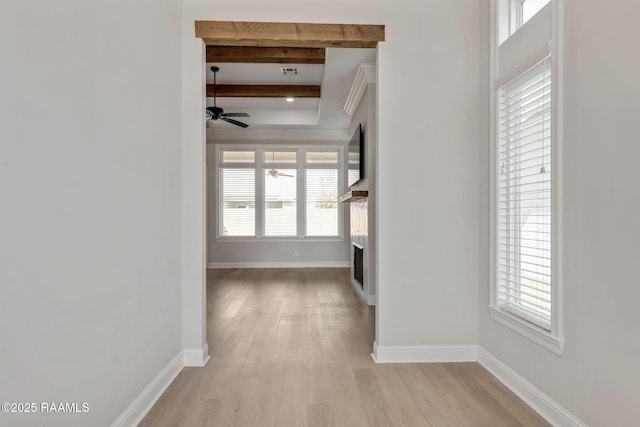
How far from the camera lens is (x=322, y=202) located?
26.1 ft

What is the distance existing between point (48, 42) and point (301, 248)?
6.72 metres

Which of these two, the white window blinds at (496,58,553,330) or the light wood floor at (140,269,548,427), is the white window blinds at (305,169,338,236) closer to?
the light wood floor at (140,269,548,427)

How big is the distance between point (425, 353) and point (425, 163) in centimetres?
148

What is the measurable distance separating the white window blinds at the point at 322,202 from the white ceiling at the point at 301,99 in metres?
1.03

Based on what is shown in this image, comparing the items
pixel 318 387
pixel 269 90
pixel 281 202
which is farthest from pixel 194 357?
pixel 281 202

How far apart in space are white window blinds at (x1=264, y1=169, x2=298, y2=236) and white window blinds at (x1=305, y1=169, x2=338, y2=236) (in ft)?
1.08

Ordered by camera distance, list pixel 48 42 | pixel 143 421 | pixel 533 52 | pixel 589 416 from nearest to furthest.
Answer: pixel 48 42 < pixel 589 416 < pixel 143 421 < pixel 533 52

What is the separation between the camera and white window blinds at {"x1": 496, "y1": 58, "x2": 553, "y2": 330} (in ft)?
6.84

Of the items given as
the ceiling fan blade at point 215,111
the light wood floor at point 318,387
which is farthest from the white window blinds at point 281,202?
the light wood floor at point 318,387

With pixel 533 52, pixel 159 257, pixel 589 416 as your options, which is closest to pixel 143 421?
pixel 159 257

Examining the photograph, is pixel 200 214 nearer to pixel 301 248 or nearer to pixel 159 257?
pixel 159 257

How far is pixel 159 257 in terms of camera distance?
7.70ft

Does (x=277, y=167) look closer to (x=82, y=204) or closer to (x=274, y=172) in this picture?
(x=274, y=172)

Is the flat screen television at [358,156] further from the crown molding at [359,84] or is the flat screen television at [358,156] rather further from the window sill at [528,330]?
the window sill at [528,330]
